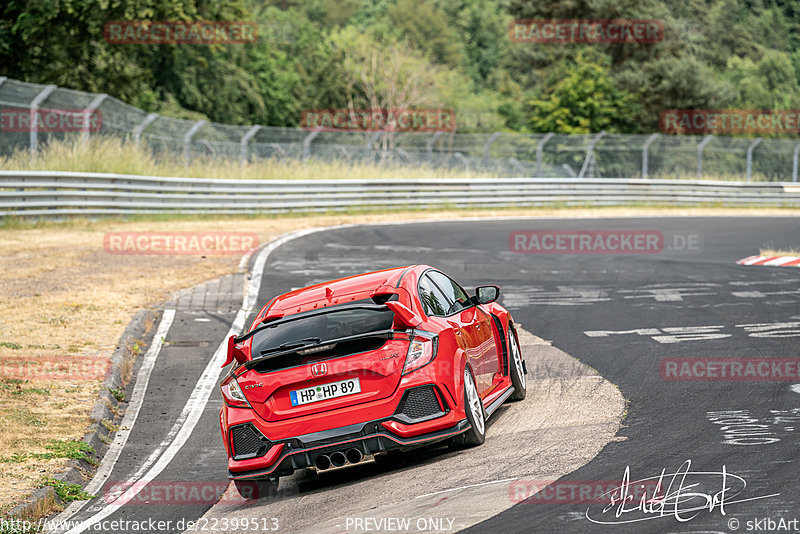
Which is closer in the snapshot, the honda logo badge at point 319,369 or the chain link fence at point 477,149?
the honda logo badge at point 319,369

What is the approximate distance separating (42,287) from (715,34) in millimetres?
96239

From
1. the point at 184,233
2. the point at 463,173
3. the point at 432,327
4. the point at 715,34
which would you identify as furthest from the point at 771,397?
the point at 715,34

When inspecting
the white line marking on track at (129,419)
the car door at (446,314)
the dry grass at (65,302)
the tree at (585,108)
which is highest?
the tree at (585,108)

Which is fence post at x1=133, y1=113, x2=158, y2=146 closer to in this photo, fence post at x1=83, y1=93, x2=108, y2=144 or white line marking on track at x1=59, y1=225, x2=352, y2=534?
fence post at x1=83, y1=93, x2=108, y2=144

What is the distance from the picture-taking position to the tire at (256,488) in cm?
726

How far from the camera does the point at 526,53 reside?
2825 inches

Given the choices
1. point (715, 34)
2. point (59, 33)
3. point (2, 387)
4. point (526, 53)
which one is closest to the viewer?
point (2, 387)

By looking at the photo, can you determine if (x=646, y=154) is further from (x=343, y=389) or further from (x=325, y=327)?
(x=343, y=389)

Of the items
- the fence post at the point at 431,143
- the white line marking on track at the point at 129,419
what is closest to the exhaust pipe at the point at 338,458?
the white line marking on track at the point at 129,419

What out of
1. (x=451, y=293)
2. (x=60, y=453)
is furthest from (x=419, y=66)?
(x=60, y=453)

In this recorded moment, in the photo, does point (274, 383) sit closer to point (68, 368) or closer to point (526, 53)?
point (68, 368)

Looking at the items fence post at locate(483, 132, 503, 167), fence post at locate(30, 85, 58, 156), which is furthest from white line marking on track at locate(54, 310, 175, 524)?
fence post at locate(483, 132, 503, 167)

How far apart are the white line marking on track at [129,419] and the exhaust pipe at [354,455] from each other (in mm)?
2060

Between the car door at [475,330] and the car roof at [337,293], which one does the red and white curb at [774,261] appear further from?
the car roof at [337,293]
